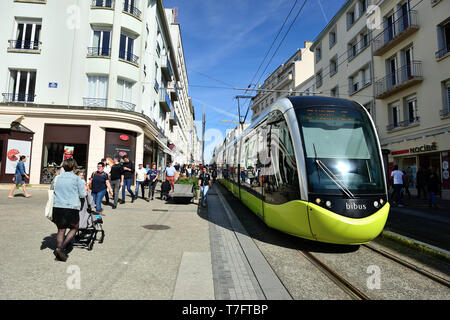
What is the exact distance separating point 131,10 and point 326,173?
63.0ft

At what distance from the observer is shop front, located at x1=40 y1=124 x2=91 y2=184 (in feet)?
54.2

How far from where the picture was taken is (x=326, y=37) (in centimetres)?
2812

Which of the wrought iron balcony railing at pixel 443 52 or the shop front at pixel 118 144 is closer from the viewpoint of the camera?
the wrought iron balcony railing at pixel 443 52

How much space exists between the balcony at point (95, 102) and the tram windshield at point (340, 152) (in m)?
15.0

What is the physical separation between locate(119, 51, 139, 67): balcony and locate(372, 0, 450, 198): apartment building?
55.3 feet

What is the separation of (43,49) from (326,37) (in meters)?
25.0

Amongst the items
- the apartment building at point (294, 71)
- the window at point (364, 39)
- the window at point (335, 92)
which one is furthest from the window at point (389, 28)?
the apartment building at point (294, 71)

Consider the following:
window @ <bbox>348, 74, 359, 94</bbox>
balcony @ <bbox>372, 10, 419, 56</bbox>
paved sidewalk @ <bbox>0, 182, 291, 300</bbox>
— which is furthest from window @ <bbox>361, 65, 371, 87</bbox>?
paved sidewalk @ <bbox>0, 182, 291, 300</bbox>

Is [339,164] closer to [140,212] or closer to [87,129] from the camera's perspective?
[140,212]

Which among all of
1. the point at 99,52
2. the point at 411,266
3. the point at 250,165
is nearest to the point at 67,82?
the point at 99,52

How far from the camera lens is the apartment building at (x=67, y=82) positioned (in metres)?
16.3

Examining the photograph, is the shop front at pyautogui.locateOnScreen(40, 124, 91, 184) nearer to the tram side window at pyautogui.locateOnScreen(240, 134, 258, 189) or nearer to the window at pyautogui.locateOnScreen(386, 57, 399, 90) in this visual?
the tram side window at pyautogui.locateOnScreen(240, 134, 258, 189)

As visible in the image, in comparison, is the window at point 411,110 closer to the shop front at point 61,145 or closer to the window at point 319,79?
the window at point 319,79

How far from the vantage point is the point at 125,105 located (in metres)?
17.9
